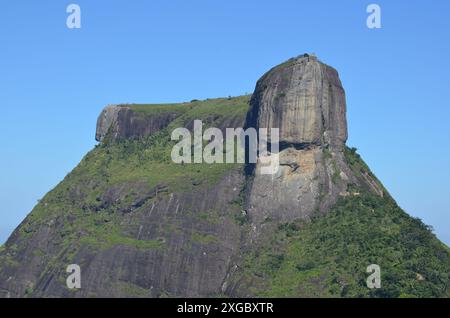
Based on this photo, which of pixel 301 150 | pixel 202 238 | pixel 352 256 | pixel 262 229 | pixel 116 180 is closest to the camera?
pixel 352 256

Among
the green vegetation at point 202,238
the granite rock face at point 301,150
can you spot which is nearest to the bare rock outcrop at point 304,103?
the granite rock face at point 301,150

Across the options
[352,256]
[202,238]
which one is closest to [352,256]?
[352,256]

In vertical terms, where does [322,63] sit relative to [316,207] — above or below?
above

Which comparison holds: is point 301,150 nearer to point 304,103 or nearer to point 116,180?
point 304,103

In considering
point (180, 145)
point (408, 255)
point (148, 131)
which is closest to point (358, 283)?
point (408, 255)
